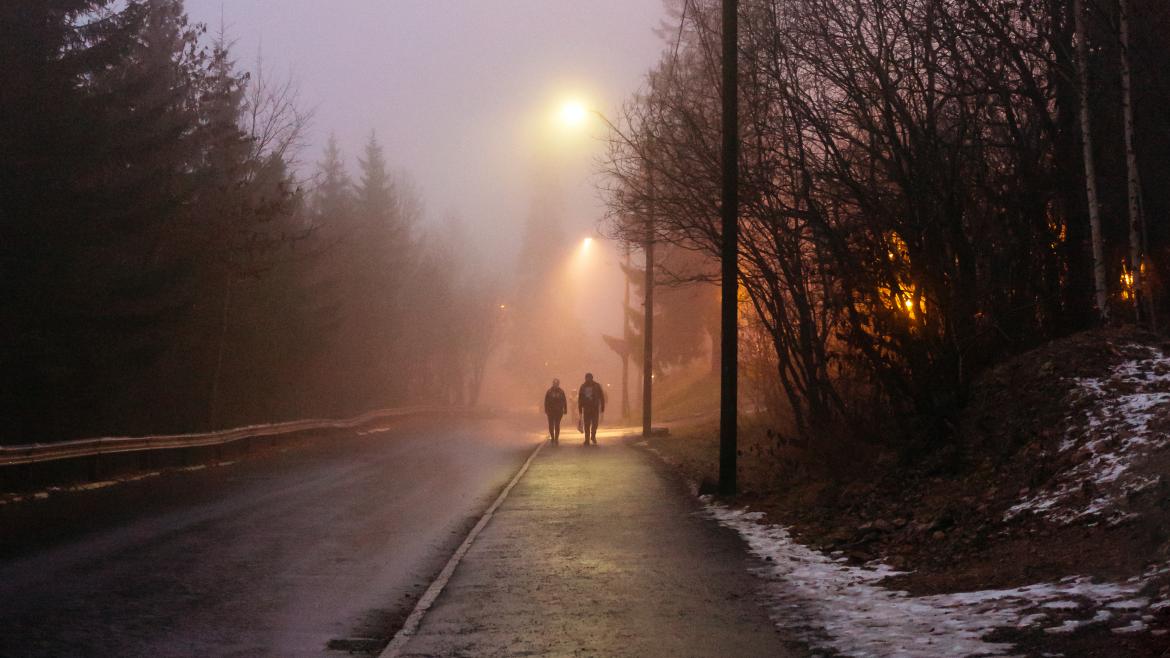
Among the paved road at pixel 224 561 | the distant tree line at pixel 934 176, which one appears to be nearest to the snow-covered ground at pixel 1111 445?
the distant tree line at pixel 934 176

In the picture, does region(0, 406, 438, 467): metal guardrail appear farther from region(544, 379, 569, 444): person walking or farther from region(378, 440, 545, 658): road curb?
region(544, 379, 569, 444): person walking

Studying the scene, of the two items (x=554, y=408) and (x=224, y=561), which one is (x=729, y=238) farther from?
(x=554, y=408)

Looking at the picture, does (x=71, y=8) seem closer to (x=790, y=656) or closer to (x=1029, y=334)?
(x=1029, y=334)

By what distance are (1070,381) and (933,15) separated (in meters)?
5.29

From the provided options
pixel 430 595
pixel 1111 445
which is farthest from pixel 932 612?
pixel 430 595

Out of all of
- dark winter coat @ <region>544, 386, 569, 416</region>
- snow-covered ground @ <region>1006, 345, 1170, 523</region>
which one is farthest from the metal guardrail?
snow-covered ground @ <region>1006, 345, 1170, 523</region>

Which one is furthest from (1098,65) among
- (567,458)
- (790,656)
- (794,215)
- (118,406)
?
(118,406)

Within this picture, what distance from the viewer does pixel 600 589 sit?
912cm

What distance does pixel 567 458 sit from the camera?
25.7m

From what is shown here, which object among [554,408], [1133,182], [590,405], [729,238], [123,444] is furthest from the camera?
[554,408]

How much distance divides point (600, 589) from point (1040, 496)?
3.95 m

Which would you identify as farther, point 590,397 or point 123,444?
point 590,397

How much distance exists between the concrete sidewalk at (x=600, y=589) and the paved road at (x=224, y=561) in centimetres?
52

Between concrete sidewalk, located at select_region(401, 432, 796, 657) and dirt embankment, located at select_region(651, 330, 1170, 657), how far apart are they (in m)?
1.40
